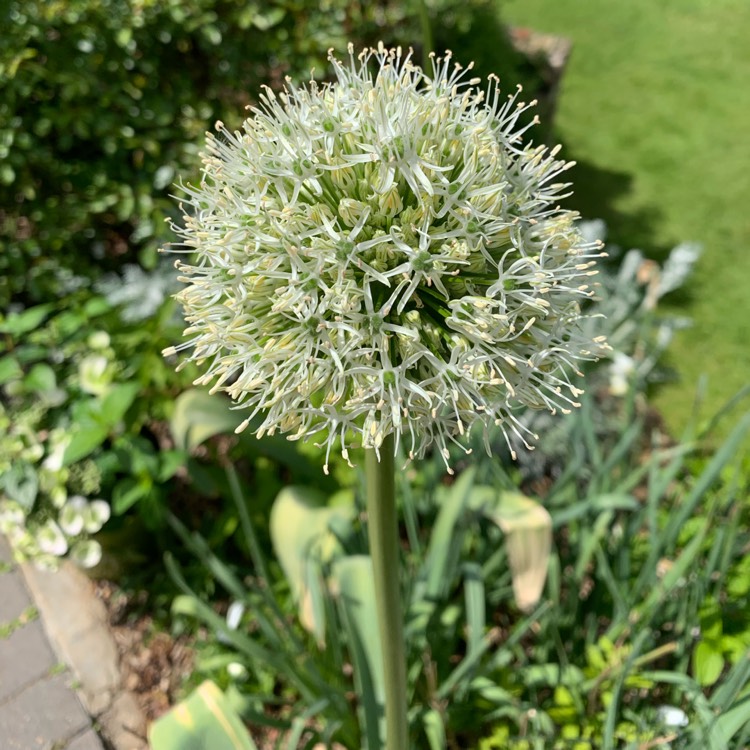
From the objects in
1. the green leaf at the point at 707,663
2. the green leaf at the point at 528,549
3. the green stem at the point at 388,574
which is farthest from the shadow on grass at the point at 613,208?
the green stem at the point at 388,574

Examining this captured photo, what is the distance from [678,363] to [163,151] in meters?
2.37

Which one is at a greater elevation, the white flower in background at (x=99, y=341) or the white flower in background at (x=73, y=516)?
the white flower in background at (x=99, y=341)

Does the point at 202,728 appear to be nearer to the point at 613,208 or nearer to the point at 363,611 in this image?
the point at 363,611

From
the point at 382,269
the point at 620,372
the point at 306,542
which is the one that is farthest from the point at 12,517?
the point at 620,372

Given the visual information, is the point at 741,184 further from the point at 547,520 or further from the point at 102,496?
the point at 102,496

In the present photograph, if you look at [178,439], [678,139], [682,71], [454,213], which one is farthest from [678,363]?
[682,71]

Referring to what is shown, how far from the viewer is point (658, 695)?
5.27 ft

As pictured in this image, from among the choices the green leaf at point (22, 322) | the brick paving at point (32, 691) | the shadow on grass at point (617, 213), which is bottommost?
the brick paving at point (32, 691)

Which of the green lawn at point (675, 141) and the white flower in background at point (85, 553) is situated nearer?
the white flower in background at point (85, 553)

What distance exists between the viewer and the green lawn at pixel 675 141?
328cm

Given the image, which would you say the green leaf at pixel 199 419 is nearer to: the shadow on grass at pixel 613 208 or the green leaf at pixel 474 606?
the green leaf at pixel 474 606

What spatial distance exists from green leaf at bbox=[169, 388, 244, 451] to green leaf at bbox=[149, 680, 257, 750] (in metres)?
0.59

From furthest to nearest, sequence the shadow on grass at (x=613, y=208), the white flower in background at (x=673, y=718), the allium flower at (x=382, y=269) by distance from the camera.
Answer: the shadow on grass at (x=613, y=208) < the white flower in background at (x=673, y=718) < the allium flower at (x=382, y=269)

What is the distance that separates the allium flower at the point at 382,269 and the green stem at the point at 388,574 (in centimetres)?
5
